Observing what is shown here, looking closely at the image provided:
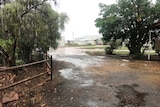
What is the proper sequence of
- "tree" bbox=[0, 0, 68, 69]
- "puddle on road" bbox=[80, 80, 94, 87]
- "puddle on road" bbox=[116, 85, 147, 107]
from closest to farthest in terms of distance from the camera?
"puddle on road" bbox=[116, 85, 147, 107], "puddle on road" bbox=[80, 80, 94, 87], "tree" bbox=[0, 0, 68, 69]

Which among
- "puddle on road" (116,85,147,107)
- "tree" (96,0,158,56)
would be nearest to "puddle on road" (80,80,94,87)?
"puddle on road" (116,85,147,107)

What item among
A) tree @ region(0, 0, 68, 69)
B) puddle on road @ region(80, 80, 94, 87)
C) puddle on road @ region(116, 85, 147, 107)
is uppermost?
tree @ region(0, 0, 68, 69)

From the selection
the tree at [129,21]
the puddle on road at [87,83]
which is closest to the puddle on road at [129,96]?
the puddle on road at [87,83]

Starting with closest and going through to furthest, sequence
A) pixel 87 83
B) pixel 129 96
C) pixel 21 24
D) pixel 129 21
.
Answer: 1. pixel 129 96
2. pixel 87 83
3. pixel 21 24
4. pixel 129 21

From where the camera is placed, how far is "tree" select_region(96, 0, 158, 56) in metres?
14.2

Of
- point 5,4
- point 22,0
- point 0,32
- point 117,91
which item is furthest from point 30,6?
point 117,91

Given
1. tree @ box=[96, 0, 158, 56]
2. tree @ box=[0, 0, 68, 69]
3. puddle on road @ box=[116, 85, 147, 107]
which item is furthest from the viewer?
tree @ box=[96, 0, 158, 56]

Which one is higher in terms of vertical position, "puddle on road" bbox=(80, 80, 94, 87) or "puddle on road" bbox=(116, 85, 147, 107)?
"puddle on road" bbox=(80, 80, 94, 87)

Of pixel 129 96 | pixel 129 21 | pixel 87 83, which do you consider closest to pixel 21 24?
pixel 87 83

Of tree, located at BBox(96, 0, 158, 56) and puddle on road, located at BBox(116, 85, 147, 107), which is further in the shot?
tree, located at BBox(96, 0, 158, 56)

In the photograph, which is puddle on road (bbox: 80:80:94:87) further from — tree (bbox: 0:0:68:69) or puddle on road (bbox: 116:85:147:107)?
tree (bbox: 0:0:68:69)

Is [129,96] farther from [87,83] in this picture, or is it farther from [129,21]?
[129,21]

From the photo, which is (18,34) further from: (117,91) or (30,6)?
(117,91)

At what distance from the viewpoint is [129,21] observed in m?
15.1
